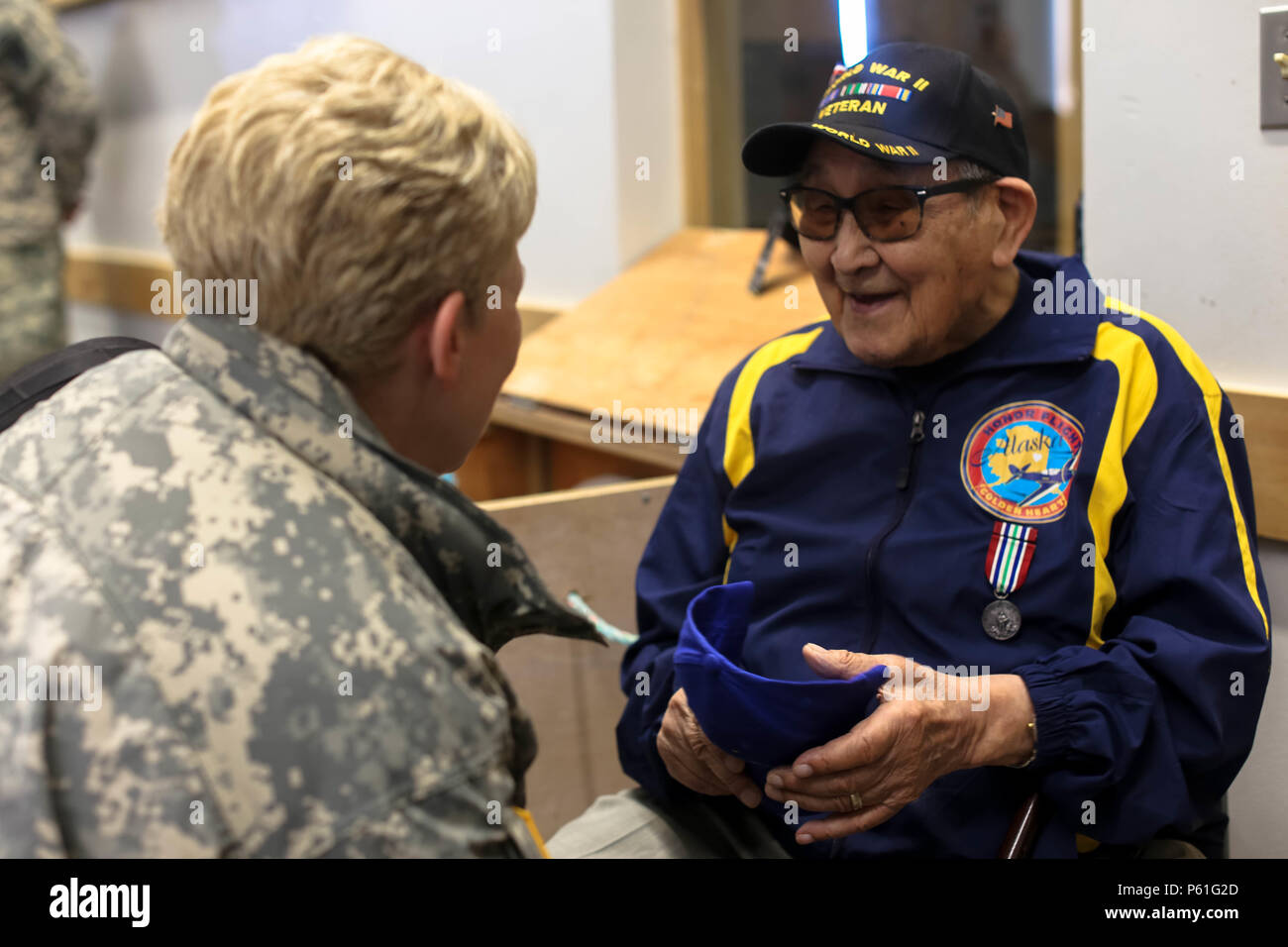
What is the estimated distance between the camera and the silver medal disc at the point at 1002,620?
1.28m

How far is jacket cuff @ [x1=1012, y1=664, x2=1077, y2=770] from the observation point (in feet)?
3.92

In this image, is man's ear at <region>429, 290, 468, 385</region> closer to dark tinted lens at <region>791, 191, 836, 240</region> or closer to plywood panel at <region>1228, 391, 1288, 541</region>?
dark tinted lens at <region>791, 191, 836, 240</region>

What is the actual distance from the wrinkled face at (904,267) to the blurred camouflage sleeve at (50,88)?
3.30 meters

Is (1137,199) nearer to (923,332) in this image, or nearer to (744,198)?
(923,332)

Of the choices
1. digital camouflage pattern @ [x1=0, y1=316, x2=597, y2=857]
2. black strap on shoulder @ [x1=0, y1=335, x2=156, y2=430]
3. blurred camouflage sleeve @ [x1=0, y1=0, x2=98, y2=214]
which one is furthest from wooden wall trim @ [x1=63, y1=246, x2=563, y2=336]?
digital camouflage pattern @ [x1=0, y1=316, x2=597, y2=857]

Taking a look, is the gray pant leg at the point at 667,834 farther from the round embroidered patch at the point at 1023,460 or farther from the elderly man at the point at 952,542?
the round embroidered patch at the point at 1023,460

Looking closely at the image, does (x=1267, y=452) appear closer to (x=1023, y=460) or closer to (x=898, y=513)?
(x=1023, y=460)

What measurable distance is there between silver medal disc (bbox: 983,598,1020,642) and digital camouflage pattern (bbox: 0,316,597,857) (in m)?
0.65

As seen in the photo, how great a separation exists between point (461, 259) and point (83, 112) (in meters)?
3.71

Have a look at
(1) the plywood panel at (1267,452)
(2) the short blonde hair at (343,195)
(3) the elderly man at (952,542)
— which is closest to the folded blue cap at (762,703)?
(3) the elderly man at (952,542)

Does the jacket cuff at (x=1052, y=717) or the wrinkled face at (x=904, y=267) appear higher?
the wrinkled face at (x=904, y=267)

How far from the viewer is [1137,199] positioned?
160 cm

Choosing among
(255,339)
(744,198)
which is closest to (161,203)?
(255,339)

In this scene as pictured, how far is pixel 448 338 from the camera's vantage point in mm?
888
